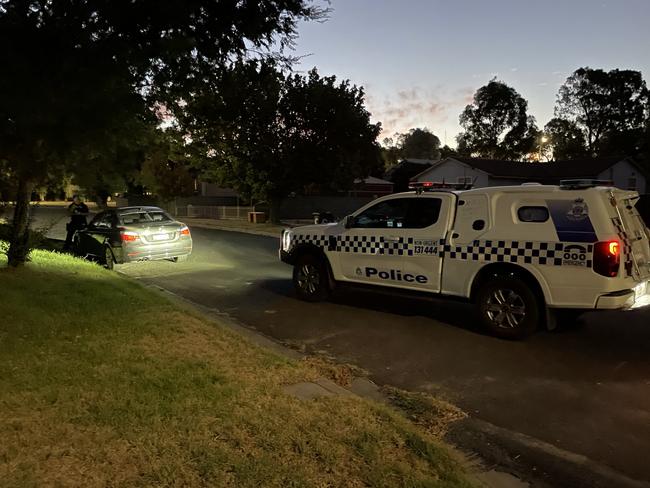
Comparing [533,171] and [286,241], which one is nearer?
[286,241]

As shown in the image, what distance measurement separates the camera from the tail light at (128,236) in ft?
37.9

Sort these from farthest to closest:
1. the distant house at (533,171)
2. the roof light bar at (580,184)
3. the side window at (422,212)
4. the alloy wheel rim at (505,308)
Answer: the distant house at (533,171), the side window at (422,212), the alloy wheel rim at (505,308), the roof light bar at (580,184)

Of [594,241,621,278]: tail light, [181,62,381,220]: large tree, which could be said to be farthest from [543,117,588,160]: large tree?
[594,241,621,278]: tail light

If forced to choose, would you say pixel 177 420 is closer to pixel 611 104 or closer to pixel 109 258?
pixel 109 258

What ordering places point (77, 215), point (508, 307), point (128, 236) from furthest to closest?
point (77, 215)
point (128, 236)
point (508, 307)

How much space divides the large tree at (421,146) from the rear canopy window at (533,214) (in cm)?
9730

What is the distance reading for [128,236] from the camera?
11.6 meters

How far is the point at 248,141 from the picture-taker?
2741cm

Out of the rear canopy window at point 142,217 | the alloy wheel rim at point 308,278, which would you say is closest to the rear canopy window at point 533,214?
the alloy wheel rim at point 308,278

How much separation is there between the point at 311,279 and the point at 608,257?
4.55m

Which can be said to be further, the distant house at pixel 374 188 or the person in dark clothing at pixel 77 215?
the distant house at pixel 374 188

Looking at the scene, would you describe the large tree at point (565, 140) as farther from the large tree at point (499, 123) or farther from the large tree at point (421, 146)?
the large tree at point (421, 146)

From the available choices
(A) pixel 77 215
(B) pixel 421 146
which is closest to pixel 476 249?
(A) pixel 77 215

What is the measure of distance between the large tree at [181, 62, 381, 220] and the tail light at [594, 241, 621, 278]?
862 inches
